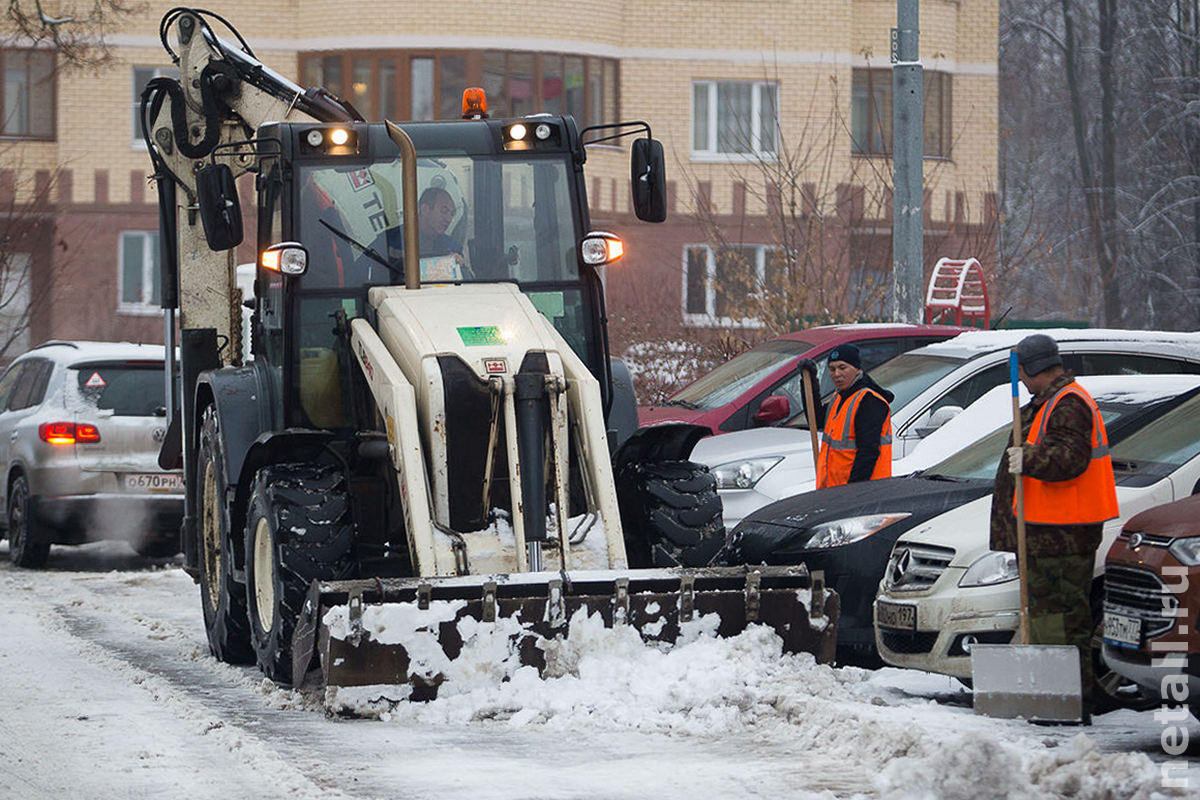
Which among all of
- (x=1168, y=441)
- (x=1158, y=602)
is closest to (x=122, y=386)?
(x=1168, y=441)

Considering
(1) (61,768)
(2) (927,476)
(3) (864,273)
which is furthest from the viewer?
(3) (864,273)

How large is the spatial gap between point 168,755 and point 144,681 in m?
2.13

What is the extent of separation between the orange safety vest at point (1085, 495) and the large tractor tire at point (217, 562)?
4088 millimetres

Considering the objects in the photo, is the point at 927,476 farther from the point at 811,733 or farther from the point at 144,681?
the point at 144,681

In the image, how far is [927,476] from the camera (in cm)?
1058

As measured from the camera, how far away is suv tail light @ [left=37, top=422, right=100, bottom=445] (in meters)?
15.8

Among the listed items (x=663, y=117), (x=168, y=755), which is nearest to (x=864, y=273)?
(x=663, y=117)

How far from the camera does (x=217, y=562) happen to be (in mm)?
11336

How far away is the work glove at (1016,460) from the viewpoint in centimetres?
845

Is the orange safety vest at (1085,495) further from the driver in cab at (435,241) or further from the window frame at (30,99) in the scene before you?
the window frame at (30,99)

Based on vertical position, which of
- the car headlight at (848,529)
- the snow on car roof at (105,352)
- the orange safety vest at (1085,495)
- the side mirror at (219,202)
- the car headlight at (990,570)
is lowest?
the car headlight at (990,570)

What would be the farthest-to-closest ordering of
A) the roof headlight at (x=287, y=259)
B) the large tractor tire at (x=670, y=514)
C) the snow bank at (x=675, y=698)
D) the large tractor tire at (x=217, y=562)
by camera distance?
the large tractor tire at (x=217, y=562) < the roof headlight at (x=287, y=259) < the large tractor tire at (x=670, y=514) < the snow bank at (x=675, y=698)

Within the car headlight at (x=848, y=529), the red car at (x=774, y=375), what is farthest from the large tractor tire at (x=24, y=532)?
the car headlight at (x=848, y=529)

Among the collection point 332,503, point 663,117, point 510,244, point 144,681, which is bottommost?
point 144,681
